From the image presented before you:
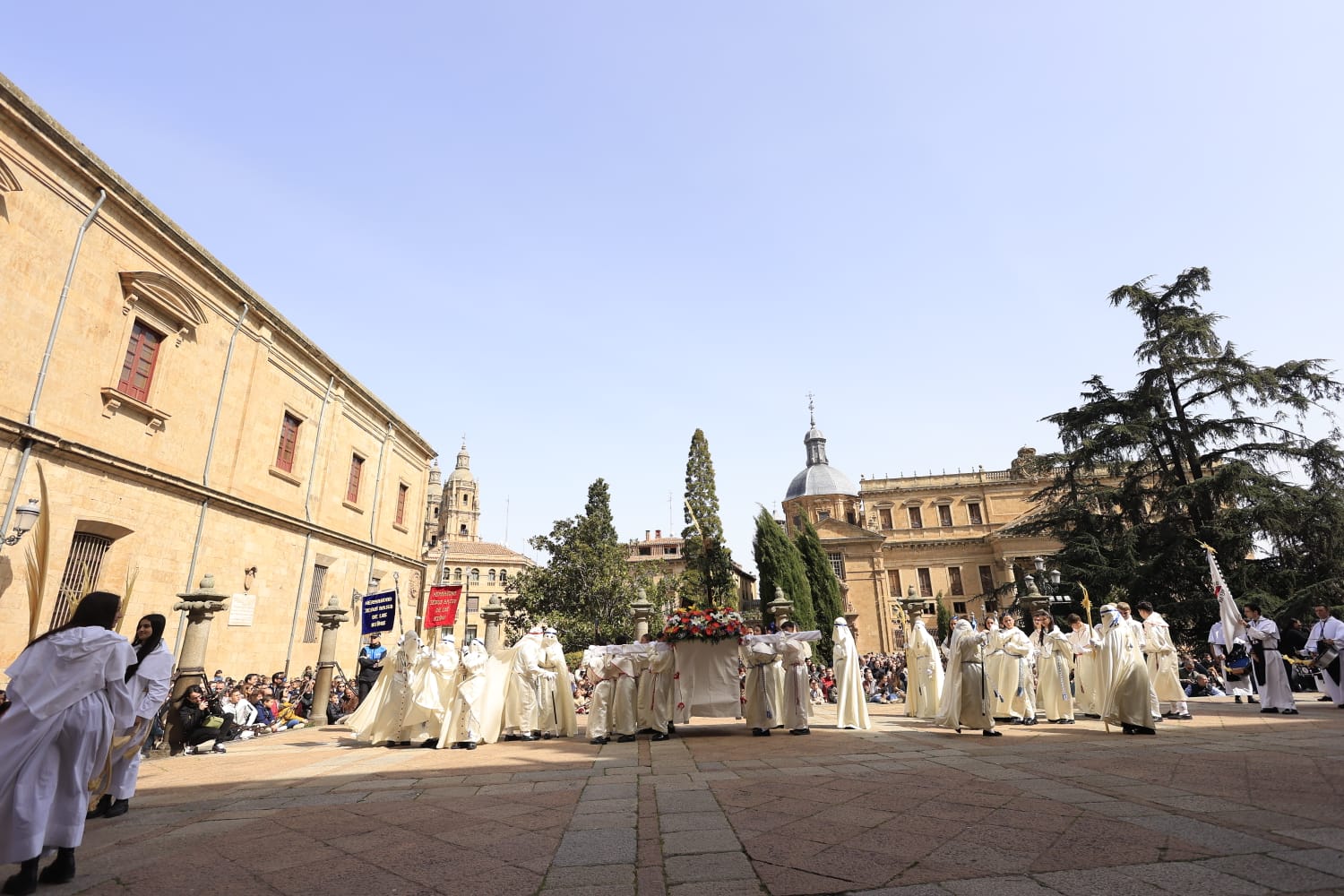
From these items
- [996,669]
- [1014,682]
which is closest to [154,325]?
[996,669]

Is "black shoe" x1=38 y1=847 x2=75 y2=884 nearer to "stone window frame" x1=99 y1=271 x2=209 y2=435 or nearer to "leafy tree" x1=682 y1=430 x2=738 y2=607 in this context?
"stone window frame" x1=99 y1=271 x2=209 y2=435

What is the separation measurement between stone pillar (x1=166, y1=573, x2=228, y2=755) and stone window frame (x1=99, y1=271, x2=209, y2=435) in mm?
5706

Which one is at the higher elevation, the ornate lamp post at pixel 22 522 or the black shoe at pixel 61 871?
the ornate lamp post at pixel 22 522

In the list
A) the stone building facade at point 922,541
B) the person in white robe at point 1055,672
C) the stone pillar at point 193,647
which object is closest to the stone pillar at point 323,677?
the stone pillar at point 193,647

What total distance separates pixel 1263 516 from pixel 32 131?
31.4 meters

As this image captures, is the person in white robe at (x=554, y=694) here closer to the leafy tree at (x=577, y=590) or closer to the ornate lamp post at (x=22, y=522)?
the ornate lamp post at (x=22, y=522)

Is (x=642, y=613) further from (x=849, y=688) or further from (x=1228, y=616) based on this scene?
(x=1228, y=616)

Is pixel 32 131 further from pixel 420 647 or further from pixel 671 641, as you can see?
pixel 671 641

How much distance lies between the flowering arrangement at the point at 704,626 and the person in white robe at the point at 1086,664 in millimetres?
6092

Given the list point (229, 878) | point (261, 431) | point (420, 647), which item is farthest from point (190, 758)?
point (261, 431)

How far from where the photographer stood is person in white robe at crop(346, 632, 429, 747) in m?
10.2

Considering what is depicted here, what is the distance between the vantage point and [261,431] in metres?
18.5

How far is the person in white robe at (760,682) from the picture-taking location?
980 cm

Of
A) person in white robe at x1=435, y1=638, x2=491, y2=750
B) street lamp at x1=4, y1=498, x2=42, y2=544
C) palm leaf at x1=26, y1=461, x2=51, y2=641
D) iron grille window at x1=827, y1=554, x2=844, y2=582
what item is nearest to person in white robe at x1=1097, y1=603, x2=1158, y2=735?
person in white robe at x1=435, y1=638, x2=491, y2=750
